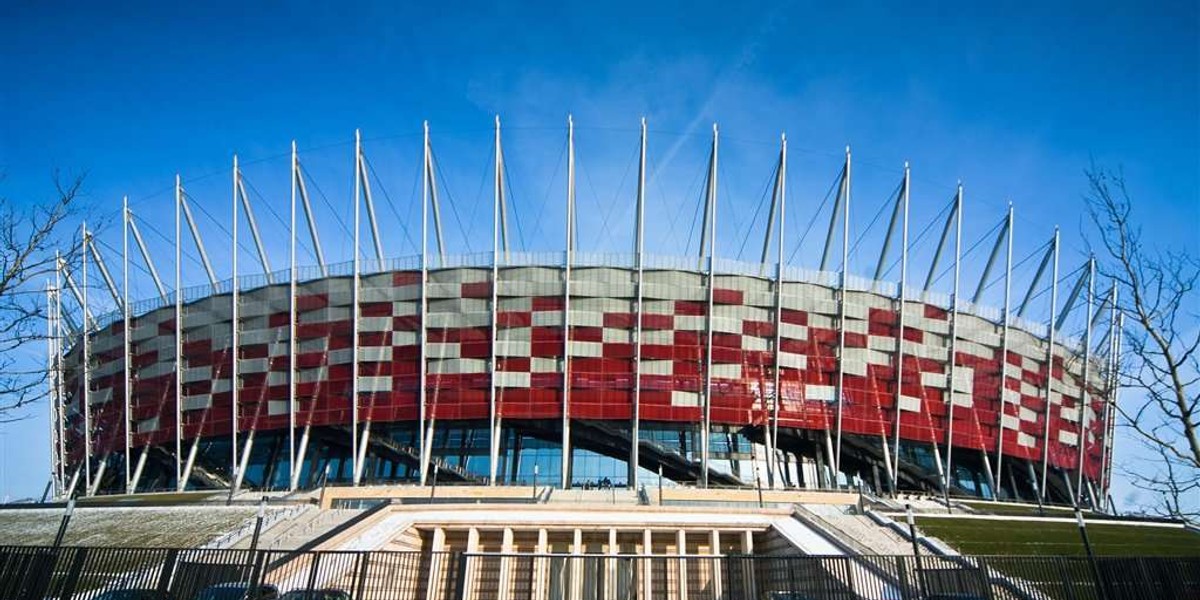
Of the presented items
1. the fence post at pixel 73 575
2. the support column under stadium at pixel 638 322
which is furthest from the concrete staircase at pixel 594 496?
the fence post at pixel 73 575

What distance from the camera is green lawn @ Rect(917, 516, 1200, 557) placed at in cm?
3844

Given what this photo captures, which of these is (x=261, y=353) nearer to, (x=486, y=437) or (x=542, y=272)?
(x=486, y=437)

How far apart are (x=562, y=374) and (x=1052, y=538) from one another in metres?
39.9

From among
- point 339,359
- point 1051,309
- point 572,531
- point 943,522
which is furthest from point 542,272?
point 1051,309

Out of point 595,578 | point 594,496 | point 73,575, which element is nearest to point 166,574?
point 73,575

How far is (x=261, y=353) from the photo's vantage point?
76.7 metres

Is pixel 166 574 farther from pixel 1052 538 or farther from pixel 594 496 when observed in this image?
pixel 1052 538

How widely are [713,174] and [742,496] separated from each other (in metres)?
26.3

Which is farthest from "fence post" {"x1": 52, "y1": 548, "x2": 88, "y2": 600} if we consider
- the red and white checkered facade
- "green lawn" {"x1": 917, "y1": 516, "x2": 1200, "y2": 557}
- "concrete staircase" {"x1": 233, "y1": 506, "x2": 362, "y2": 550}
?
the red and white checkered facade

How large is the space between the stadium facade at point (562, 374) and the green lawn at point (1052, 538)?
23054mm

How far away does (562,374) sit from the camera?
72.2m

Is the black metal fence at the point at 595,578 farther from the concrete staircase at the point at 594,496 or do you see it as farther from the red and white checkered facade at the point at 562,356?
the red and white checkered facade at the point at 562,356

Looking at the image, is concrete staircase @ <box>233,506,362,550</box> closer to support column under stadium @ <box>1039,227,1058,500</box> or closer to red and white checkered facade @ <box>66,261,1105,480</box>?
red and white checkered facade @ <box>66,261,1105,480</box>

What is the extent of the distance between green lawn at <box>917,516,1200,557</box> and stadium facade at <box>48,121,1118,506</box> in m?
23.1
